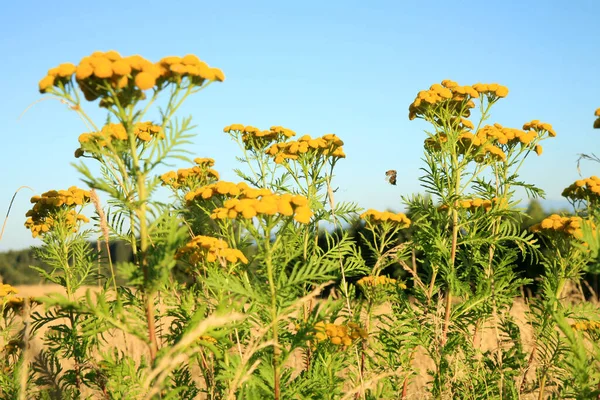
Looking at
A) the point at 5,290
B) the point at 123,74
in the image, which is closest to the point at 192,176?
Result: the point at 5,290

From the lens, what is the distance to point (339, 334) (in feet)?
12.1

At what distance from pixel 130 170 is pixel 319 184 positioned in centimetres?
260

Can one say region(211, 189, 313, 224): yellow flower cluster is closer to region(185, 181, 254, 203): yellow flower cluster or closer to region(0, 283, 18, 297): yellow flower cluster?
region(185, 181, 254, 203): yellow flower cluster

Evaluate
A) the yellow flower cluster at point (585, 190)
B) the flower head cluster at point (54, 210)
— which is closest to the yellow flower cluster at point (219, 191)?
the flower head cluster at point (54, 210)

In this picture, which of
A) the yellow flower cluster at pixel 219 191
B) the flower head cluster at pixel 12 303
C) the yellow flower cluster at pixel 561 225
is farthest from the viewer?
the flower head cluster at pixel 12 303

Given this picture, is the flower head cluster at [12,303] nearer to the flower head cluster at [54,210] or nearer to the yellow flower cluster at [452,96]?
the flower head cluster at [54,210]

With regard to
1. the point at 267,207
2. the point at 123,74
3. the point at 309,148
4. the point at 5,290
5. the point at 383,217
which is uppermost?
the point at 309,148

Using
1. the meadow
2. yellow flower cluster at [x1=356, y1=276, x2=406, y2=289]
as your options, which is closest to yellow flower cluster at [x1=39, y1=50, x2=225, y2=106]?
the meadow

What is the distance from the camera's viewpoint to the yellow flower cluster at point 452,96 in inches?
178

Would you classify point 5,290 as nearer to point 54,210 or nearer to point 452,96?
point 54,210

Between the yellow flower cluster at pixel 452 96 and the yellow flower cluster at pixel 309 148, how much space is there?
0.74m

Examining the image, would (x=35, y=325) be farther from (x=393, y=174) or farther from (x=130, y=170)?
(x=393, y=174)

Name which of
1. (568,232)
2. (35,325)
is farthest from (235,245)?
(568,232)

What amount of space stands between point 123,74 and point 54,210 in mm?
2893
